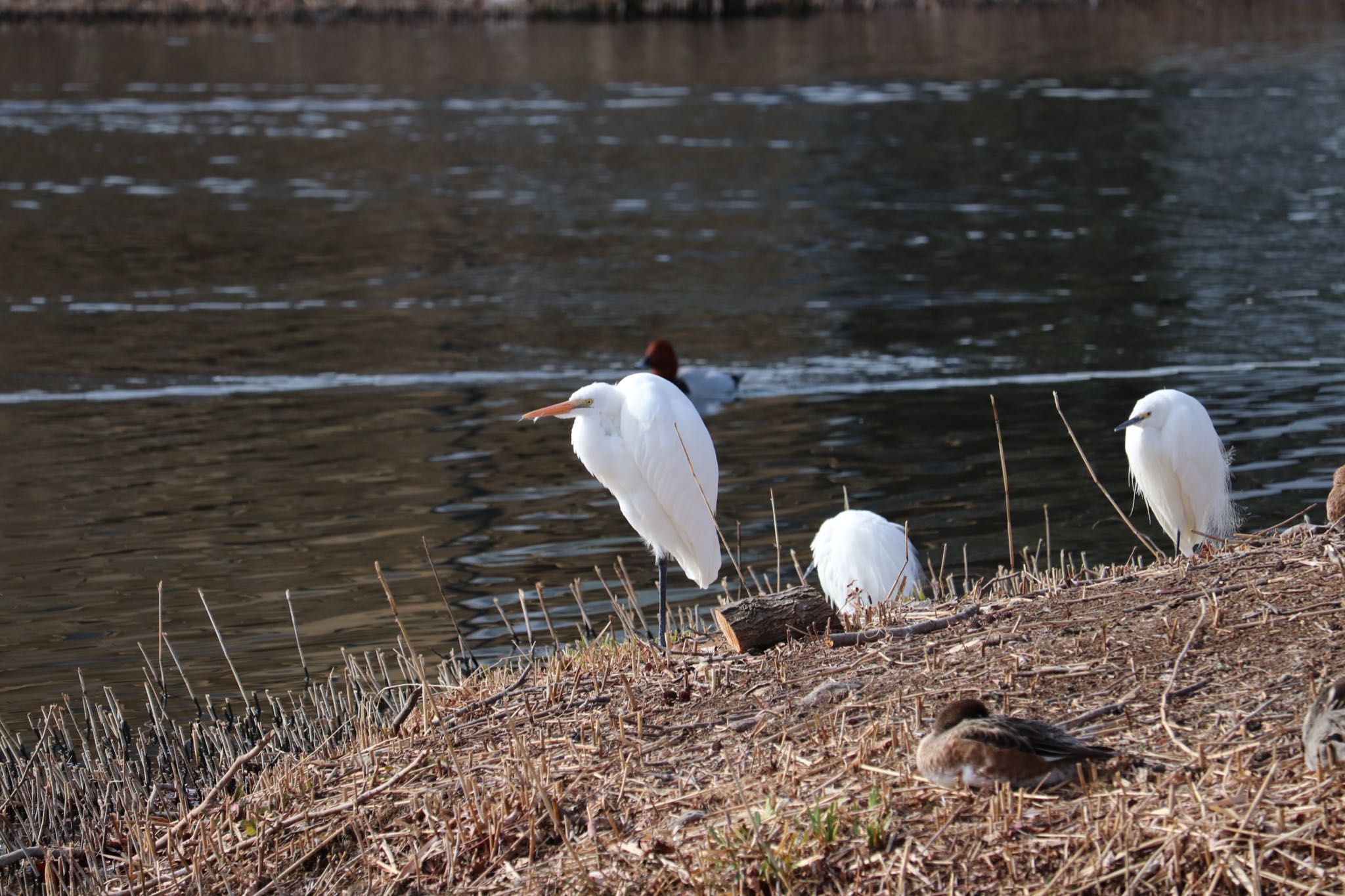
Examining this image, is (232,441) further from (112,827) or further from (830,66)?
(830,66)

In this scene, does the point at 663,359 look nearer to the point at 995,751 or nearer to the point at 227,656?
the point at 227,656

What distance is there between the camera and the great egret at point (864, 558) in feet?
25.2

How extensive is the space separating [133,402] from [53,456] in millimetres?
1715

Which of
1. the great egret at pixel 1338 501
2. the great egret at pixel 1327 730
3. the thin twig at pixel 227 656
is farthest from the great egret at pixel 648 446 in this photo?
the great egret at pixel 1327 730

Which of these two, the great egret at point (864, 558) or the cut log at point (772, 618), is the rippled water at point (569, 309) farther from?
the cut log at point (772, 618)

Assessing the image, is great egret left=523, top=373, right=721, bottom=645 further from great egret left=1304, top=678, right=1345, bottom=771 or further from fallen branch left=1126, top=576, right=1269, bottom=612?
great egret left=1304, top=678, right=1345, bottom=771

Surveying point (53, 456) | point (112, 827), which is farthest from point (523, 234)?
point (112, 827)

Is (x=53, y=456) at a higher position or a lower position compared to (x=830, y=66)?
lower

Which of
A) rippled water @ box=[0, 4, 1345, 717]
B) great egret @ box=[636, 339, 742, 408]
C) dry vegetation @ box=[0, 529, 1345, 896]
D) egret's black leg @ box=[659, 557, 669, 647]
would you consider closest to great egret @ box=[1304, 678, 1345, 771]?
dry vegetation @ box=[0, 529, 1345, 896]

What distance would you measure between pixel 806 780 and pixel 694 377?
10.3 metres

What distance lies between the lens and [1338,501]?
5.93 metres

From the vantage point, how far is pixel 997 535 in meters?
10.6

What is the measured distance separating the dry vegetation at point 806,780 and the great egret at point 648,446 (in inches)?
45.5

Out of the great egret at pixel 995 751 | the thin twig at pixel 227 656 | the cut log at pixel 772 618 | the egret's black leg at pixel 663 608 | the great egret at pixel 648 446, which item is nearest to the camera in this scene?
the great egret at pixel 995 751
